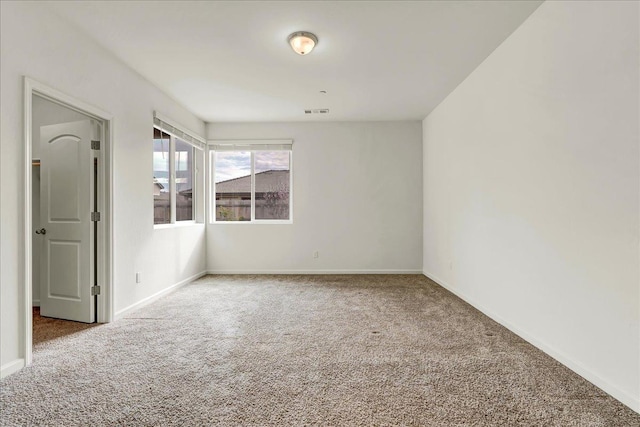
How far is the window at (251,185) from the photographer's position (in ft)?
19.5

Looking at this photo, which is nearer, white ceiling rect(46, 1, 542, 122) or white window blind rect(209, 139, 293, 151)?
white ceiling rect(46, 1, 542, 122)

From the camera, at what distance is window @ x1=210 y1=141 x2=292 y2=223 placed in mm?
5957

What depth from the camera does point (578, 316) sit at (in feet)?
7.08

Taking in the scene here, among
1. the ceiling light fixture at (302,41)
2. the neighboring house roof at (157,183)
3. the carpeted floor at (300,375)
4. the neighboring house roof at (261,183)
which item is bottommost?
the carpeted floor at (300,375)

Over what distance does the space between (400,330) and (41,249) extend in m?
3.65

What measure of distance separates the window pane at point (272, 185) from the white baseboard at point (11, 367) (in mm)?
3937

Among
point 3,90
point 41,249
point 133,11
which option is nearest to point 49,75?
point 3,90

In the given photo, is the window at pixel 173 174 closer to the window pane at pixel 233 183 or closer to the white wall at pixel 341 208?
the window pane at pixel 233 183

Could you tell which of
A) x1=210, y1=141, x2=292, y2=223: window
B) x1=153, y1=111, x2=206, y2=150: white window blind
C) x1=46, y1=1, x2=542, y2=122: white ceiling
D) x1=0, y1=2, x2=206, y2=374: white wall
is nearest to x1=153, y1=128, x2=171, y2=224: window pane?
x1=153, y1=111, x2=206, y2=150: white window blind

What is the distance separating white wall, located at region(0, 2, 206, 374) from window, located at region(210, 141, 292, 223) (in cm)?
86

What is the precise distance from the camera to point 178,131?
15.6 ft

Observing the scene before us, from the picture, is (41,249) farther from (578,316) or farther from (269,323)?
(578,316)

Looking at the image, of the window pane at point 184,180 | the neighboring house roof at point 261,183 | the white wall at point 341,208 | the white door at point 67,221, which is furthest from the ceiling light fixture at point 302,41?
the neighboring house roof at point 261,183

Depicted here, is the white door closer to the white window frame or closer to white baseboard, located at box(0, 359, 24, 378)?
white baseboard, located at box(0, 359, 24, 378)
